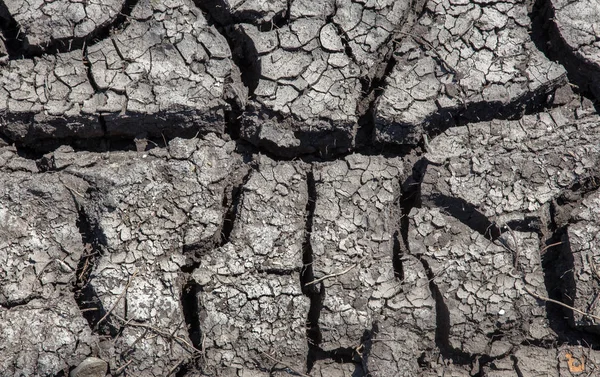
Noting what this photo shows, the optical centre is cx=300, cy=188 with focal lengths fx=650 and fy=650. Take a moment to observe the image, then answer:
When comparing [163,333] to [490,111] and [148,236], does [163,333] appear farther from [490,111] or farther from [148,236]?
[490,111]

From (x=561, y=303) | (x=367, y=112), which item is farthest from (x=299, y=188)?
(x=561, y=303)

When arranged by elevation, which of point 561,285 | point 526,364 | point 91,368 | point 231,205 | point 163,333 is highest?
point 231,205

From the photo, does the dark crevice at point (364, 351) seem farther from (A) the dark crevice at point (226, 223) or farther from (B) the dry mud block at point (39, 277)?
(B) the dry mud block at point (39, 277)

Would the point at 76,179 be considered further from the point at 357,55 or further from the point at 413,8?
the point at 413,8

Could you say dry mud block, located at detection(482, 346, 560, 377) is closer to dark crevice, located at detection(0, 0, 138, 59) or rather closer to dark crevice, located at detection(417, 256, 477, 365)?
dark crevice, located at detection(417, 256, 477, 365)

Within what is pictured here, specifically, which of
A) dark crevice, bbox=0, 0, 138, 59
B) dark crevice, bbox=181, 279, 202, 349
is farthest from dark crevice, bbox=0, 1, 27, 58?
dark crevice, bbox=181, 279, 202, 349

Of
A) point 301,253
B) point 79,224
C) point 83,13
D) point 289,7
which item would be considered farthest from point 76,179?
point 289,7
